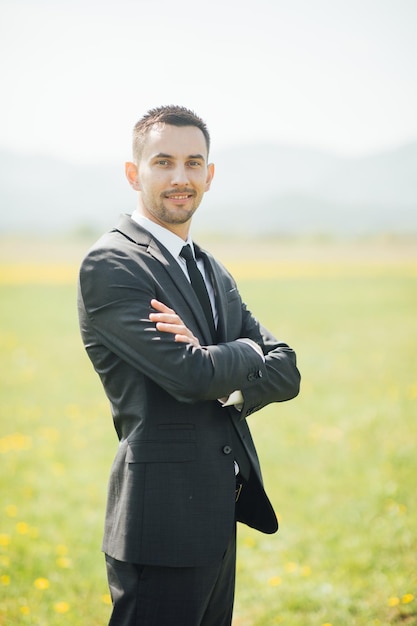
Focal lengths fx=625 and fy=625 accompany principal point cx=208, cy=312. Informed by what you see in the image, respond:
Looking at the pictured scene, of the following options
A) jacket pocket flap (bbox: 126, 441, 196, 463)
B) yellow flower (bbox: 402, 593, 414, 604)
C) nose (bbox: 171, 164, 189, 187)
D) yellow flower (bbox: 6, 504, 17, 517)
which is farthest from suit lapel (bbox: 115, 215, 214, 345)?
yellow flower (bbox: 6, 504, 17, 517)

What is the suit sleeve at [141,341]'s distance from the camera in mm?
2422

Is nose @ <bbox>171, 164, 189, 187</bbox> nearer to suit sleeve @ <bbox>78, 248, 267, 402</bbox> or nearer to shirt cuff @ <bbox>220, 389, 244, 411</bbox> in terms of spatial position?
suit sleeve @ <bbox>78, 248, 267, 402</bbox>

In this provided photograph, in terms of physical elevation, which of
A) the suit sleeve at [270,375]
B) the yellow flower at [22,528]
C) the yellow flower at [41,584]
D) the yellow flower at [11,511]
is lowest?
the yellow flower at [41,584]

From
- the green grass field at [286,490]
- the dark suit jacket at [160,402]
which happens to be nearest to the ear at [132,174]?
the dark suit jacket at [160,402]

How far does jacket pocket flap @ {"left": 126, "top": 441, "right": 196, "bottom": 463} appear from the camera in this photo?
250cm

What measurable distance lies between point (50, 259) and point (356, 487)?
154ft

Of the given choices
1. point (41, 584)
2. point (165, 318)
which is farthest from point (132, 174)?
point (41, 584)

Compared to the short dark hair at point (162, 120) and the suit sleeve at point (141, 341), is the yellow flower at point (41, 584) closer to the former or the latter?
the suit sleeve at point (141, 341)

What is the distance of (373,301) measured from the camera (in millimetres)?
23344

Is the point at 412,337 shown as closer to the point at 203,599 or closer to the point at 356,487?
the point at 356,487

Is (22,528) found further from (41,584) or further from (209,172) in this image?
(209,172)

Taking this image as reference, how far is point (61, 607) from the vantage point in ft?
13.8

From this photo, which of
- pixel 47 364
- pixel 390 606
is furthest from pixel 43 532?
pixel 47 364

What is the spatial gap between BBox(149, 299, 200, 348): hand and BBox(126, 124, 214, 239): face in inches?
18.4
